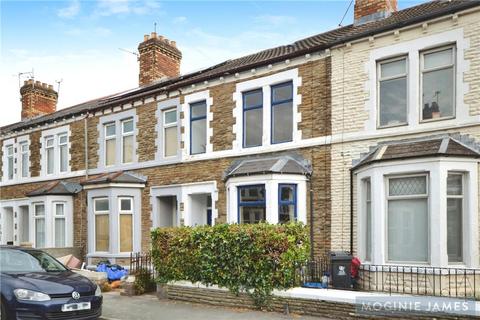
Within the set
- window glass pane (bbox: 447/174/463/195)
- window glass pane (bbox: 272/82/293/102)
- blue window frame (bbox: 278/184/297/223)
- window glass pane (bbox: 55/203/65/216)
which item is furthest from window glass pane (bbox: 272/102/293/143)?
window glass pane (bbox: 55/203/65/216)

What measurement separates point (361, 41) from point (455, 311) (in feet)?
22.9

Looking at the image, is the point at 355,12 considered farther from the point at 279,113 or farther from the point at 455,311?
the point at 455,311

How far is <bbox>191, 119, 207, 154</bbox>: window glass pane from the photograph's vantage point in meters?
15.0

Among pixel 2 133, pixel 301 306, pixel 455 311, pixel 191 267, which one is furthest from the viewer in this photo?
pixel 2 133

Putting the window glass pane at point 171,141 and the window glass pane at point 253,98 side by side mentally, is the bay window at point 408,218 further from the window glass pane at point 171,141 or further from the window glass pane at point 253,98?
the window glass pane at point 171,141

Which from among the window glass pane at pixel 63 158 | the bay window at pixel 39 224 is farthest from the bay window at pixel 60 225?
the window glass pane at pixel 63 158

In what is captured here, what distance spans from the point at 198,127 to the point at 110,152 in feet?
15.6

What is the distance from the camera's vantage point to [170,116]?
52.3 feet

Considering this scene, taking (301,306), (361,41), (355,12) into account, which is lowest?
(301,306)

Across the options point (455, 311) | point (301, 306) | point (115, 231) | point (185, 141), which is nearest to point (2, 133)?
point (115, 231)

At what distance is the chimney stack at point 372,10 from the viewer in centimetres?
1282

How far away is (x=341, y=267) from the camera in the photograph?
9703 millimetres

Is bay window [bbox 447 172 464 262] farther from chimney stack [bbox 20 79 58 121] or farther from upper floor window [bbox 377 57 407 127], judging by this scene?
chimney stack [bbox 20 79 58 121]

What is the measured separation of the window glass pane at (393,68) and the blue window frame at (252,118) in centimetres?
377
